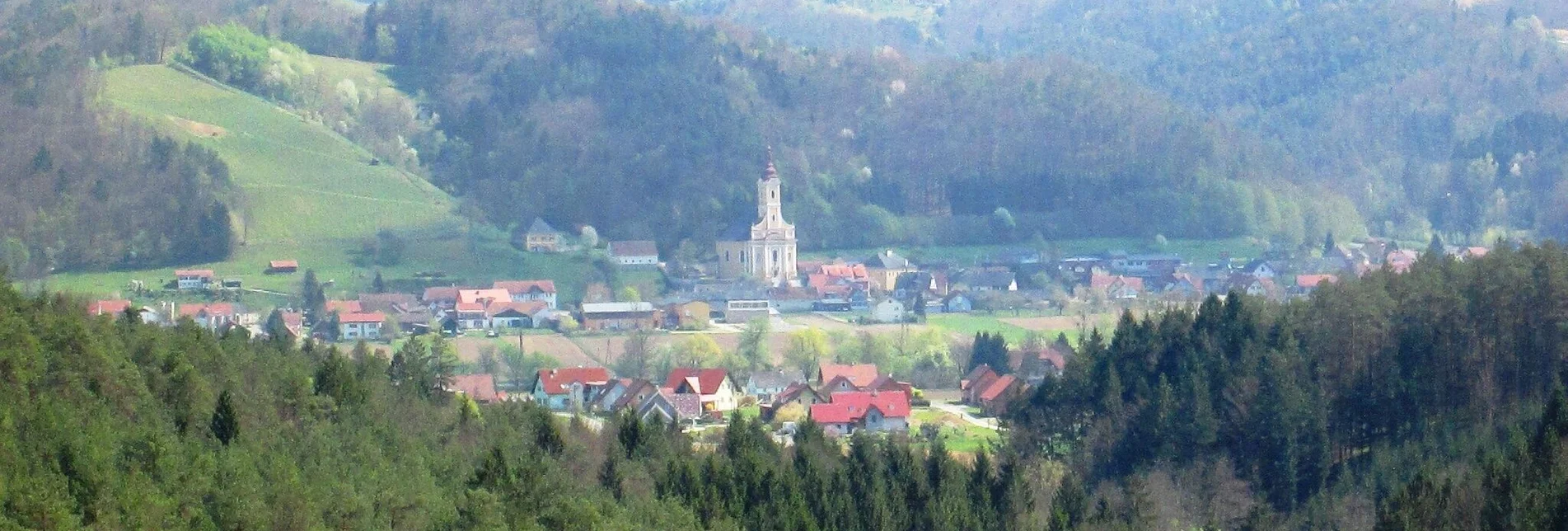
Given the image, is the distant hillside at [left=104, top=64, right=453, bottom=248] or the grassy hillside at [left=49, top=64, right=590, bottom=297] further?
the distant hillside at [left=104, top=64, right=453, bottom=248]

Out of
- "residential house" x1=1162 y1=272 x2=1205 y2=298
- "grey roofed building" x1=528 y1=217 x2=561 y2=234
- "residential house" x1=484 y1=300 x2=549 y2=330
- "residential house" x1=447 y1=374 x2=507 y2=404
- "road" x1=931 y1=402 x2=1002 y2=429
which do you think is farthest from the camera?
"grey roofed building" x1=528 y1=217 x2=561 y2=234

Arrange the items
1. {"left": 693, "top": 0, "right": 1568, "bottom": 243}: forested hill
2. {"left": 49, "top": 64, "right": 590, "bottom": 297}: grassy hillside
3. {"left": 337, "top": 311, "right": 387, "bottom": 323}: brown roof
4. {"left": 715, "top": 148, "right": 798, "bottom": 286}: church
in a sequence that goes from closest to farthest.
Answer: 1. {"left": 337, "top": 311, "right": 387, "bottom": 323}: brown roof
2. {"left": 49, "top": 64, "right": 590, "bottom": 297}: grassy hillside
3. {"left": 715, "top": 148, "right": 798, "bottom": 286}: church
4. {"left": 693, "top": 0, "right": 1568, "bottom": 243}: forested hill

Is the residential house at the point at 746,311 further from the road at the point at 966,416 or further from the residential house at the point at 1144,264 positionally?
the road at the point at 966,416

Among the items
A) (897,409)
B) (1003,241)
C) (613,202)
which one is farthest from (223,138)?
(897,409)

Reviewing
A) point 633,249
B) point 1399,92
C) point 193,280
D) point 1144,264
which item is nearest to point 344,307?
point 193,280

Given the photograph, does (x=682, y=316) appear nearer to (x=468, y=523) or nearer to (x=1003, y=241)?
(x=1003, y=241)

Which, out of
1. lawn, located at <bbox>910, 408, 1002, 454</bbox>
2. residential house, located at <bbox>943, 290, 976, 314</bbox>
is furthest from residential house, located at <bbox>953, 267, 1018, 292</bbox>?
lawn, located at <bbox>910, 408, 1002, 454</bbox>

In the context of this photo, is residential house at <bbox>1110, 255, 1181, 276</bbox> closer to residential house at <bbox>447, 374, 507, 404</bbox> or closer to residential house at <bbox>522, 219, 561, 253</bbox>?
residential house at <bbox>522, 219, 561, 253</bbox>

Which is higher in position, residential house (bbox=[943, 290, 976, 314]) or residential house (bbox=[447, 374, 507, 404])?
residential house (bbox=[943, 290, 976, 314])
